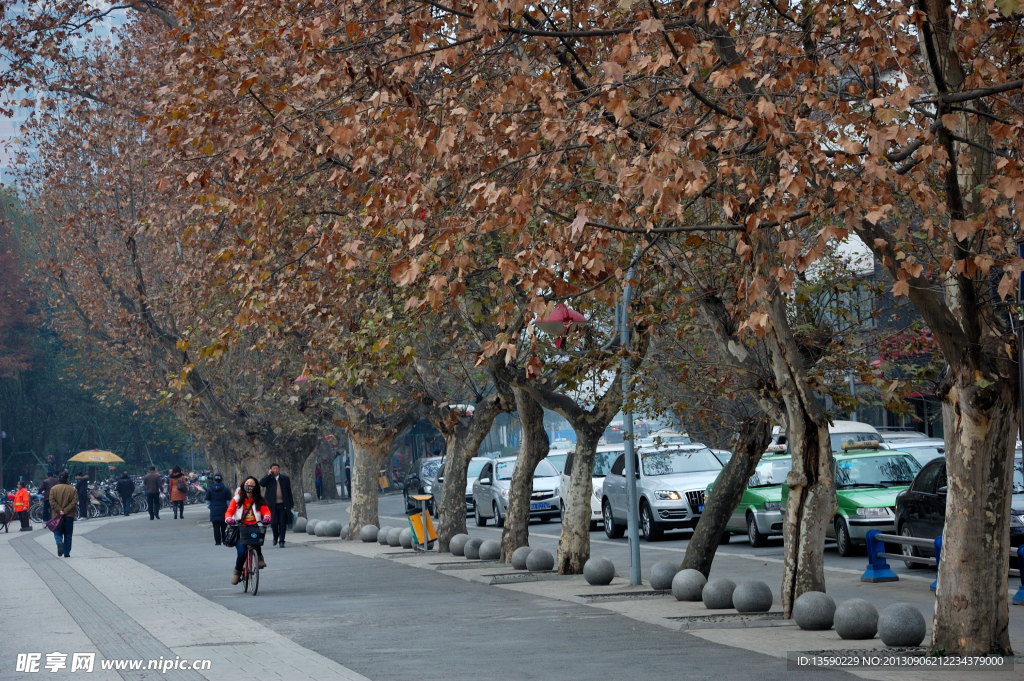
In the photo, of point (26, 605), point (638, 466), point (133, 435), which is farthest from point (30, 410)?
point (26, 605)

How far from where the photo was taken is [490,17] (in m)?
8.71

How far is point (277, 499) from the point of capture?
28656mm

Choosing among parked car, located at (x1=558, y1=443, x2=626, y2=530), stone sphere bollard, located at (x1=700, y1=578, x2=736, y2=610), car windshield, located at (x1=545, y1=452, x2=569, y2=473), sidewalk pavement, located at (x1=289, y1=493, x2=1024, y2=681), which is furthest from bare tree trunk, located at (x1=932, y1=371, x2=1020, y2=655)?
car windshield, located at (x1=545, y1=452, x2=569, y2=473)

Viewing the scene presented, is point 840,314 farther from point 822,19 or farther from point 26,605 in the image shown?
point 26,605

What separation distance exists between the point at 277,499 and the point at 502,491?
7383 millimetres

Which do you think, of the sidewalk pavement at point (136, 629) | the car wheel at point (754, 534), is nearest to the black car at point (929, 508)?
the car wheel at point (754, 534)

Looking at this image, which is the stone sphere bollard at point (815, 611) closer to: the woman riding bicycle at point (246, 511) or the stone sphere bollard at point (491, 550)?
the woman riding bicycle at point (246, 511)

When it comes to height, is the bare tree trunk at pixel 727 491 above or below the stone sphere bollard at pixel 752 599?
above

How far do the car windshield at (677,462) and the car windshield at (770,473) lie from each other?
2061mm

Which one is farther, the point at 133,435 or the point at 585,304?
the point at 133,435

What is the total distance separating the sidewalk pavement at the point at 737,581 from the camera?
10.9 meters

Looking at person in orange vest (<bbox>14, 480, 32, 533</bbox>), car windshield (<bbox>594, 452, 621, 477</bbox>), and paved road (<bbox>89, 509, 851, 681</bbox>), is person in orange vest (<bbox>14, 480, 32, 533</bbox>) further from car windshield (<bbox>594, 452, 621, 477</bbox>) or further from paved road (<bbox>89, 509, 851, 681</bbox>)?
paved road (<bbox>89, 509, 851, 681</bbox>)

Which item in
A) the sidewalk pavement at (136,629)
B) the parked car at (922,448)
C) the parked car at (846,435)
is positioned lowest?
the sidewalk pavement at (136,629)

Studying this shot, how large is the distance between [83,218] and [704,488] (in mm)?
16684
